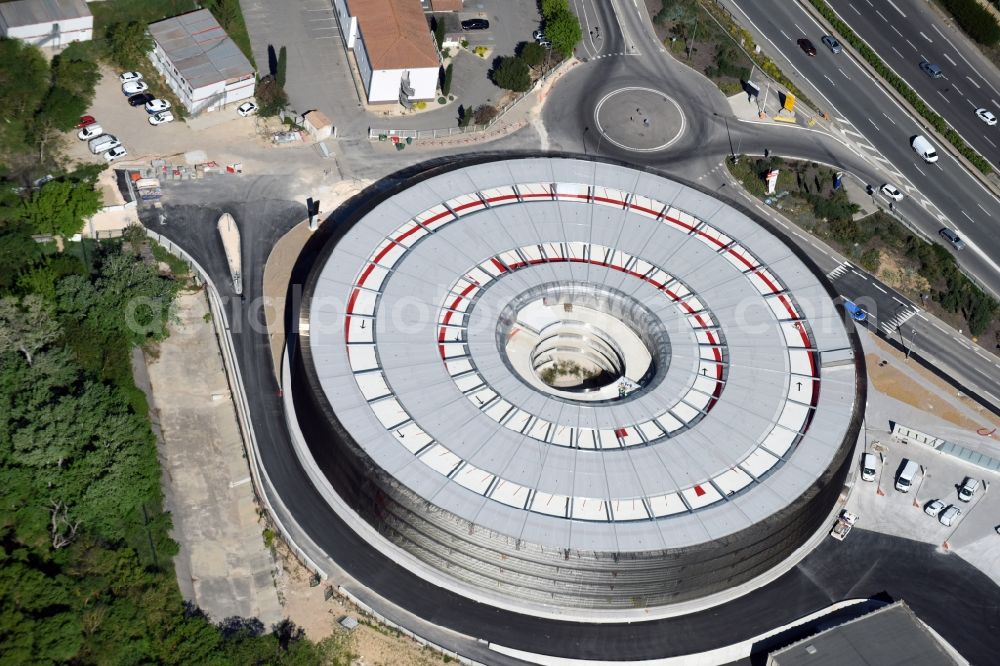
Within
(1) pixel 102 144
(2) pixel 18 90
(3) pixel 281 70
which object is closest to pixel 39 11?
(2) pixel 18 90

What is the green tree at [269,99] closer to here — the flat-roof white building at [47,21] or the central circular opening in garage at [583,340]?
the flat-roof white building at [47,21]

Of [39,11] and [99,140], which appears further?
[39,11]

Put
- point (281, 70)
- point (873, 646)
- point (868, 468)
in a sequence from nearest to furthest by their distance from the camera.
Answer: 1. point (873, 646)
2. point (868, 468)
3. point (281, 70)

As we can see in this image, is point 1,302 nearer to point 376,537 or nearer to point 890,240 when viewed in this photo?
point 376,537

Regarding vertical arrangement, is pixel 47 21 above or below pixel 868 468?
above

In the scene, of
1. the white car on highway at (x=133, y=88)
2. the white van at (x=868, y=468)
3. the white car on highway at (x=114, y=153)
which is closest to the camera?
the white van at (x=868, y=468)

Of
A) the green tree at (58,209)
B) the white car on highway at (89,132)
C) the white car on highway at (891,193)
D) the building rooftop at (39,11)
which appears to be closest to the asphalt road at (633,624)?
the green tree at (58,209)

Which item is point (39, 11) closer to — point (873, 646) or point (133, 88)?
point (133, 88)
